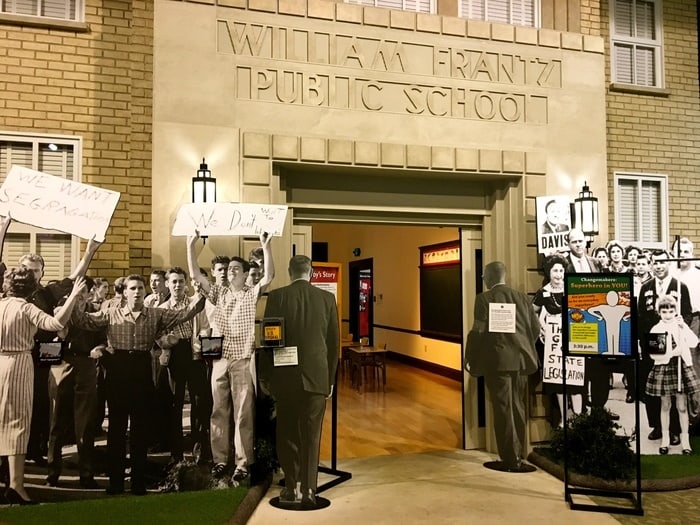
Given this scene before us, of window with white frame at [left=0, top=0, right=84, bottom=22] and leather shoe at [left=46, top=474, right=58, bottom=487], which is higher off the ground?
window with white frame at [left=0, top=0, right=84, bottom=22]

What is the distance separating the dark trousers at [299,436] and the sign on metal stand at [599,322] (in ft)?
6.86

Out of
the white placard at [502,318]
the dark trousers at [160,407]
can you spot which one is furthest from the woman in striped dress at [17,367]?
the white placard at [502,318]

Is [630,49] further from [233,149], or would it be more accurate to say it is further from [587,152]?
[233,149]

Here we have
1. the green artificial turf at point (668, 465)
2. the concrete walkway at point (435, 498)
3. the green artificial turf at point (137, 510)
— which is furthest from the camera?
the green artificial turf at point (668, 465)

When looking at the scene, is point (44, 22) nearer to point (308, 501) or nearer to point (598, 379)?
point (308, 501)

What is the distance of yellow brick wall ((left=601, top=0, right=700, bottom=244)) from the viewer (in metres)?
6.95

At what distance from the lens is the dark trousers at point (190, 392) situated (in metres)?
4.91

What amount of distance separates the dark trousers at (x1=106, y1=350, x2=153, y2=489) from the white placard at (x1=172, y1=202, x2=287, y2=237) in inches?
45.0

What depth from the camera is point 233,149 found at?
545 centimetres

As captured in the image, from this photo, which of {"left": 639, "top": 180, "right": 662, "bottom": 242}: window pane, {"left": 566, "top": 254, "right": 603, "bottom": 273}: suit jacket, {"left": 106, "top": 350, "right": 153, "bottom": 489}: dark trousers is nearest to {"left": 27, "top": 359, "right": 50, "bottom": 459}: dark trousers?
{"left": 106, "top": 350, "right": 153, "bottom": 489}: dark trousers

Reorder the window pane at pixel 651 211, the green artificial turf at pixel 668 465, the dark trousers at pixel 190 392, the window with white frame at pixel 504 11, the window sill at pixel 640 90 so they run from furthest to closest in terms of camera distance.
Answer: the window pane at pixel 651 211
the window sill at pixel 640 90
the window with white frame at pixel 504 11
the green artificial turf at pixel 668 465
the dark trousers at pixel 190 392

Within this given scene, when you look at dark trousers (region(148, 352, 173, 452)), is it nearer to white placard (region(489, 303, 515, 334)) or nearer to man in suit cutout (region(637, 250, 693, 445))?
white placard (region(489, 303, 515, 334))

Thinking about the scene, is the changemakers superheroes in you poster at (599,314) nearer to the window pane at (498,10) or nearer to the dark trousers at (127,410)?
the window pane at (498,10)

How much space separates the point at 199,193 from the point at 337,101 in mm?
1686
